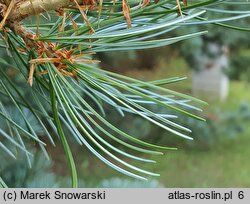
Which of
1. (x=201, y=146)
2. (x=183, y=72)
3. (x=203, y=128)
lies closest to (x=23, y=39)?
(x=203, y=128)

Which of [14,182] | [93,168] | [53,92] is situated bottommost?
[93,168]

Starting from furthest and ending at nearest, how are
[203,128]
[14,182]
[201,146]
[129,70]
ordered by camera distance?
[129,70]
[201,146]
[203,128]
[14,182]

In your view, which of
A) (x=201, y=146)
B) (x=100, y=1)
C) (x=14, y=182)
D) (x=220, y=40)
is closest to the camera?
(x=100, y=1)

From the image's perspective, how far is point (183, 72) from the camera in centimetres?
385

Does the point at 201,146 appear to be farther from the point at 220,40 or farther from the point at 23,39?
the point at 23,39

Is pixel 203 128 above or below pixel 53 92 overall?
below

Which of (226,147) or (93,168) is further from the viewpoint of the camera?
(226,147)

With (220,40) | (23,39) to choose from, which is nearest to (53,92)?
(23,39)

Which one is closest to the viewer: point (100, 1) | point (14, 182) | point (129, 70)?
point (100, 1)

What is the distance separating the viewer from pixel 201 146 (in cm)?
277
